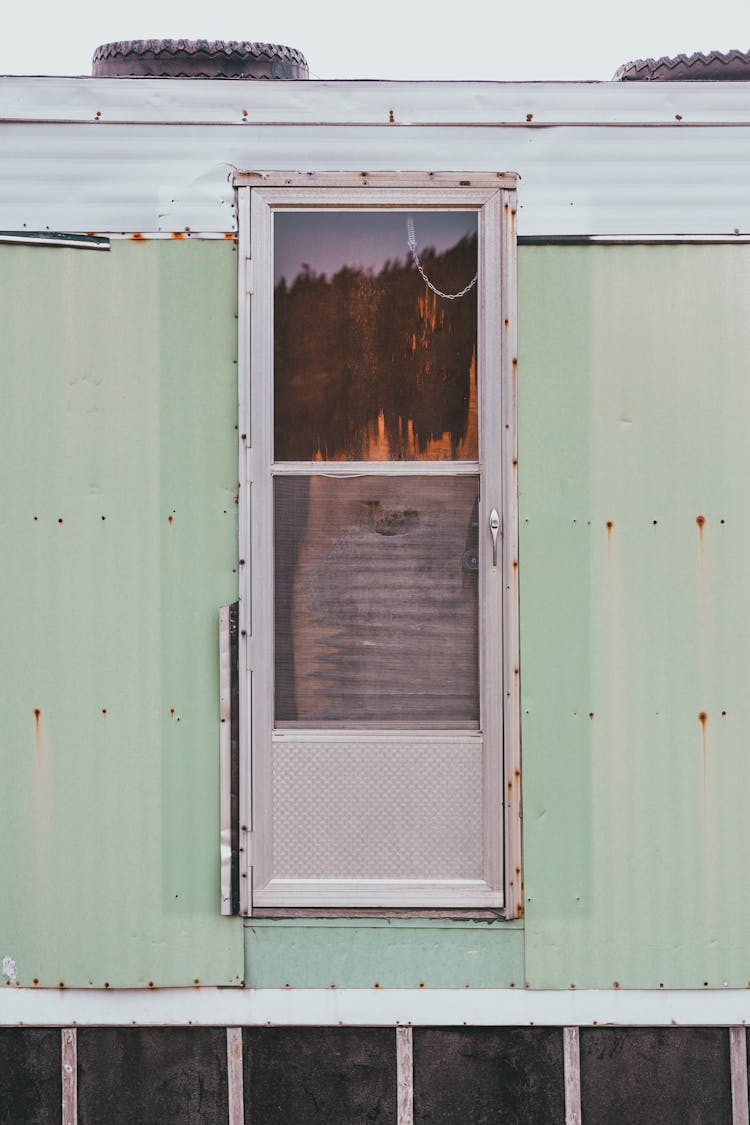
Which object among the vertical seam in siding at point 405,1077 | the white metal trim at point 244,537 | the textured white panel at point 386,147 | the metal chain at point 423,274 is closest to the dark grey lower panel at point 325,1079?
the vertical seam in siding at point 405,1077

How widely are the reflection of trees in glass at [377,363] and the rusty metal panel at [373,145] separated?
28 centimetres

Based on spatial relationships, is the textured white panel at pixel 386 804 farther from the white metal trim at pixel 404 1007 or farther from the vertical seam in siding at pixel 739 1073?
the vertical seam in siding at pixel 739 1073

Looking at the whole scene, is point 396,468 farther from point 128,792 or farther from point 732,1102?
point 732,1102

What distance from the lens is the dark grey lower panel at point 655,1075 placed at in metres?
2.57

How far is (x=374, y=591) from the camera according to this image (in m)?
2.54

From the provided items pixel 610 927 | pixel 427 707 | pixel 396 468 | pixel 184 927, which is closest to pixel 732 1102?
pixel 610 927

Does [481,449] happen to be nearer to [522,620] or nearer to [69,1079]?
[522,620]

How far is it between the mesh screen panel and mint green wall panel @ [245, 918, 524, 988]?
1.84 ft

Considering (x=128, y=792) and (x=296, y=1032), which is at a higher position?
(x=128, y=792)

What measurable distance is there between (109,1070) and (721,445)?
8.10 feet

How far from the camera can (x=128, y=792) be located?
2520 mm

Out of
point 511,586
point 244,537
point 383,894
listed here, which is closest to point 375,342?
point 244,537

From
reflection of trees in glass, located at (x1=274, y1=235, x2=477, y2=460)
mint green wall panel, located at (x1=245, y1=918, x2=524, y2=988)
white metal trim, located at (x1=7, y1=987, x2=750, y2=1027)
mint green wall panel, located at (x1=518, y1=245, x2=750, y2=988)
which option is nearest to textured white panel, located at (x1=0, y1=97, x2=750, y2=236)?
mint green wall panel, located at (x1=518, y1=245, x2=750, y2=988)

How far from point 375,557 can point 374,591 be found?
95 mm
